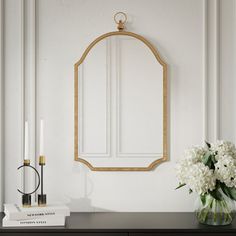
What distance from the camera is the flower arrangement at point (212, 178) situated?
7.00 feet

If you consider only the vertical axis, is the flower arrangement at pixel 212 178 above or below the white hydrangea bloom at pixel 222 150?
below

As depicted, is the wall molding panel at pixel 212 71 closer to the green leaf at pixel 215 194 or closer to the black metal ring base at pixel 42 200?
the green leaf at pixel 215 194

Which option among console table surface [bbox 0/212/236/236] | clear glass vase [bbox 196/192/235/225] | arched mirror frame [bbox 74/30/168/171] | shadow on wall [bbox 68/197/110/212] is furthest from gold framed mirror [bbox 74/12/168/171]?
clear glass vase [bbox 196/192/235/225]

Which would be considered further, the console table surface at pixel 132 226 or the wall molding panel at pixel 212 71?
the wall molding panel at pixel 212 71

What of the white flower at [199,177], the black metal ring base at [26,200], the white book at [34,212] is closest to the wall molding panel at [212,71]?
the white flower at [199,177]

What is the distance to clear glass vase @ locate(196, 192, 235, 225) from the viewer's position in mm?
2219

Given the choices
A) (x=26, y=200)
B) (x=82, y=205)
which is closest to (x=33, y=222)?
(x=26, y=200)

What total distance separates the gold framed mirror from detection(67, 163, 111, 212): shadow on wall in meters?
0.07

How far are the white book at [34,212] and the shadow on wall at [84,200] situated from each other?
0.25 meters

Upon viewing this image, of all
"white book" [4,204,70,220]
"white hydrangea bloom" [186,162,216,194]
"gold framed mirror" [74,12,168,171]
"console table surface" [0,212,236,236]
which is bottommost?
"console table surface" [0,212,236,236]

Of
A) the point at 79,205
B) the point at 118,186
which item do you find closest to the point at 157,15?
the point at 118,186

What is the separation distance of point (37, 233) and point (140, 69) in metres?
1.05

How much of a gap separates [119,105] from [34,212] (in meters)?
0.75

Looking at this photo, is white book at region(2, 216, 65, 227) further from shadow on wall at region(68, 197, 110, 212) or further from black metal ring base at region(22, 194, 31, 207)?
shadow on wall at region(68, 197, 110, 212)
